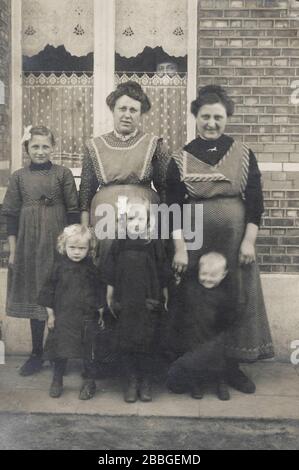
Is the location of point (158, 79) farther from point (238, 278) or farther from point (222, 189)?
point (238, 278)

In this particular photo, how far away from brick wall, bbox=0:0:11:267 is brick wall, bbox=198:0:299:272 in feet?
5.37

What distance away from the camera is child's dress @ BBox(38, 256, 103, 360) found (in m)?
4.62

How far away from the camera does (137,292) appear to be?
15.0 feet

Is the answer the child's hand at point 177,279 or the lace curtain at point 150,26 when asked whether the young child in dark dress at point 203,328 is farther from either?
the lace curtain at point 150,26

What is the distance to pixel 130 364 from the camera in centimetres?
468

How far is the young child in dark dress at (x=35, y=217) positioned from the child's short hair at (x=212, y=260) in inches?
41.7

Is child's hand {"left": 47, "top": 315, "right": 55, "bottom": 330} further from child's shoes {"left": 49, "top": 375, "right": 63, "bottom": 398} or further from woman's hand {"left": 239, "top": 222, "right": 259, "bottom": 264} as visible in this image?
woman's hand {"left": 239, "top": 222, "right": 259, "bottom": 264}

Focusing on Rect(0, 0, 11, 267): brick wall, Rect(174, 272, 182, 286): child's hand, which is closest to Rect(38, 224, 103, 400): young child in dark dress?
Rect(174, 272, 182, 286): child's hand

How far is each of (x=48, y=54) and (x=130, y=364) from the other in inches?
111

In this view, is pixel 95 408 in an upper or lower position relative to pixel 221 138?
lower

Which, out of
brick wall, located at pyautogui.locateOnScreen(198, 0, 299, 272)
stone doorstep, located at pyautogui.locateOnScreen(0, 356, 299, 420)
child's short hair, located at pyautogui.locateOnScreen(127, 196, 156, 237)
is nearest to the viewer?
stone doorstep, located at pyautogui.locateOnScreen(0, 356, 299, 420)

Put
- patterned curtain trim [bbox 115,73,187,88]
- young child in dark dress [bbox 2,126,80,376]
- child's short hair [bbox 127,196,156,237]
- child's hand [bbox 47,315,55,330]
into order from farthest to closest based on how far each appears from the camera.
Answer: patterned curtain trim [bbox 115,73,187,88]
young child in dark dress [bbox 2,126,80,376]
child's hand [bbox 47,315,55,330]
child's short hair [bbox 127,196,156,237]
